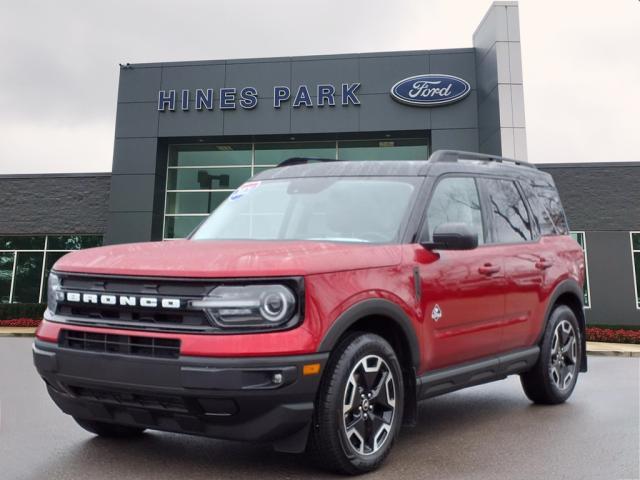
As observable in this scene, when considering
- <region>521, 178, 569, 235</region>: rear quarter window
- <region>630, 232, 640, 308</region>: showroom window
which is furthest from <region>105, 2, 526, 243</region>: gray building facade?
<region>521, 178, 569, 235</region>: rear quarter window

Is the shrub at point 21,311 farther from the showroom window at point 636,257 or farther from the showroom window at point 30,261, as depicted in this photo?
the showroom window at point 636,257

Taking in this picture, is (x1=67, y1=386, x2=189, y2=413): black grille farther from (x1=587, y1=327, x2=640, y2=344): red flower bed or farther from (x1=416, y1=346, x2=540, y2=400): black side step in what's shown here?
(x1=587, y1=327, x2=640, y2=344): red flower bed

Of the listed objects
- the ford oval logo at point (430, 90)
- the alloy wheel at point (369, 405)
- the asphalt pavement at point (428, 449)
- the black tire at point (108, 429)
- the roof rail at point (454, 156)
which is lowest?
the asphalt pavement at point (428, 449)

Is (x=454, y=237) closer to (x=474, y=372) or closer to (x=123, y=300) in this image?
(x=474, y=372)

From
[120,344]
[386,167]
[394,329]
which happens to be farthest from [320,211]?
[120,344]

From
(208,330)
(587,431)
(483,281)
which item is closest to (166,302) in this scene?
(208,330)

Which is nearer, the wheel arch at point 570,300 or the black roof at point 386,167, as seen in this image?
the black roof at point 386,167

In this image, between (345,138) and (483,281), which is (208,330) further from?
(345,138)

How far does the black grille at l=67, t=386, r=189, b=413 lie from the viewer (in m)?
3.45

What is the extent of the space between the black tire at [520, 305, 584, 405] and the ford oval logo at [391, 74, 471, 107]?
19.6 m

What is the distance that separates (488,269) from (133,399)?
280 centimetres

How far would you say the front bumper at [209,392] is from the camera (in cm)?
333

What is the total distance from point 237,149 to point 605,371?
1947 cm

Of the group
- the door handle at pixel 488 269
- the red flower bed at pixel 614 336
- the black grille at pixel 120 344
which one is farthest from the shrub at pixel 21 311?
the door handle at pixel 488 269
